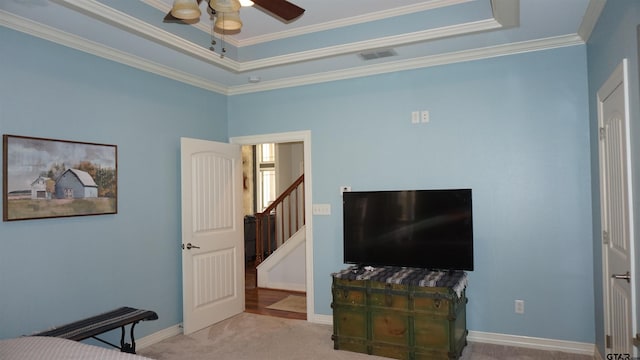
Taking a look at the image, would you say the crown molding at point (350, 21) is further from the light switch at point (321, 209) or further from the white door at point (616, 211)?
the light switch at point (321, 209)

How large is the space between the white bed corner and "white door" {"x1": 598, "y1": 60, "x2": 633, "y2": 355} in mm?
2624

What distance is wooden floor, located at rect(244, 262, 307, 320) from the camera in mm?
4957

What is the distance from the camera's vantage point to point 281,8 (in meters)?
2.39

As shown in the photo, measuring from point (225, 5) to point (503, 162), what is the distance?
2.82 m

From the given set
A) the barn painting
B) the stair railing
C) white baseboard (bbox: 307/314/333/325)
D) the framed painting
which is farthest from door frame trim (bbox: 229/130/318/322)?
the stair railing

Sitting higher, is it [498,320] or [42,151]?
[42,151]

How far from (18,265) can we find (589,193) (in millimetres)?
4459

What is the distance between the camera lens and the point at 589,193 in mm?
3590

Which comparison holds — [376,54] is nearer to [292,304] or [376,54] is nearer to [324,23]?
[324,23]

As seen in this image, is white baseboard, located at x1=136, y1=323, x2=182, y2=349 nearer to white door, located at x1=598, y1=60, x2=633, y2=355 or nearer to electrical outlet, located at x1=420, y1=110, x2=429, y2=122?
electrical outlet, located at x1=420, y1=110, x2=429, y2=122

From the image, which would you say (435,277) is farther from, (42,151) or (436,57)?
(42,151)

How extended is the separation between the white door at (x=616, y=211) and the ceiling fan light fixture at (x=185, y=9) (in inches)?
91.5

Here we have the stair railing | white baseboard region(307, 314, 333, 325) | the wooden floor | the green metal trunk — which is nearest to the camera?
the green metal trunk

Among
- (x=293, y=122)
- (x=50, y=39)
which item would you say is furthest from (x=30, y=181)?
(x=293, y=122)
